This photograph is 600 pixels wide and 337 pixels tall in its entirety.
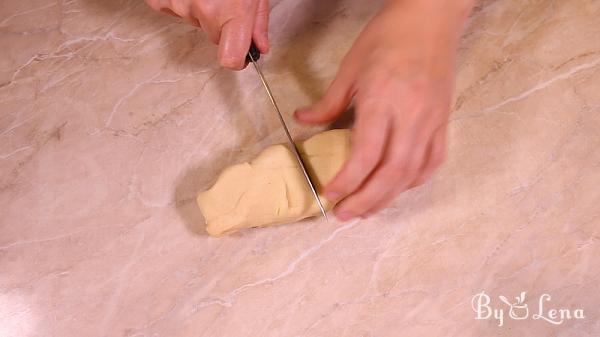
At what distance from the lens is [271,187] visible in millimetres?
1293

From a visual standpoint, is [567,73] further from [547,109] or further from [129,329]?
[129,329]

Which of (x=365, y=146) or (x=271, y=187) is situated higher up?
(x=365, y=146)

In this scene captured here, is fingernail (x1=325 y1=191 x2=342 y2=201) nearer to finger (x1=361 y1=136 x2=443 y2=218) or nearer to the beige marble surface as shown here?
finger (x1=361 y1=136 x2=443 y2=218)

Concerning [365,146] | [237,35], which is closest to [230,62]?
[237,35]

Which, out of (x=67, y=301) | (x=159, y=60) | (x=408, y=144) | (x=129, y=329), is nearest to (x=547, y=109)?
(x=408, y=144)

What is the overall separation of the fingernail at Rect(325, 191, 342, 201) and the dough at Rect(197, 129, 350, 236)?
65 mm

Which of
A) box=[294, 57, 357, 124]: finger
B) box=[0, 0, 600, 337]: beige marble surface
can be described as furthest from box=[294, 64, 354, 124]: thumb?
box=[0, 0, 600, 337]: beige marble surface

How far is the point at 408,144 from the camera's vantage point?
47.3 inches

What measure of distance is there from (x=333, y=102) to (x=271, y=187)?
0.78 ft

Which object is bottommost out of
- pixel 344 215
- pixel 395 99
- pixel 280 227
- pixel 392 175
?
pixel 280 227

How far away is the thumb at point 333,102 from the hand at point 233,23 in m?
0.18

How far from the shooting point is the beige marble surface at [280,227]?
1406 millimetres

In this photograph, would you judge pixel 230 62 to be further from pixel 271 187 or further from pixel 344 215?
pixel 344 215

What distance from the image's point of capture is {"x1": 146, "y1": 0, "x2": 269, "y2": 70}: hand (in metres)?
1.24
